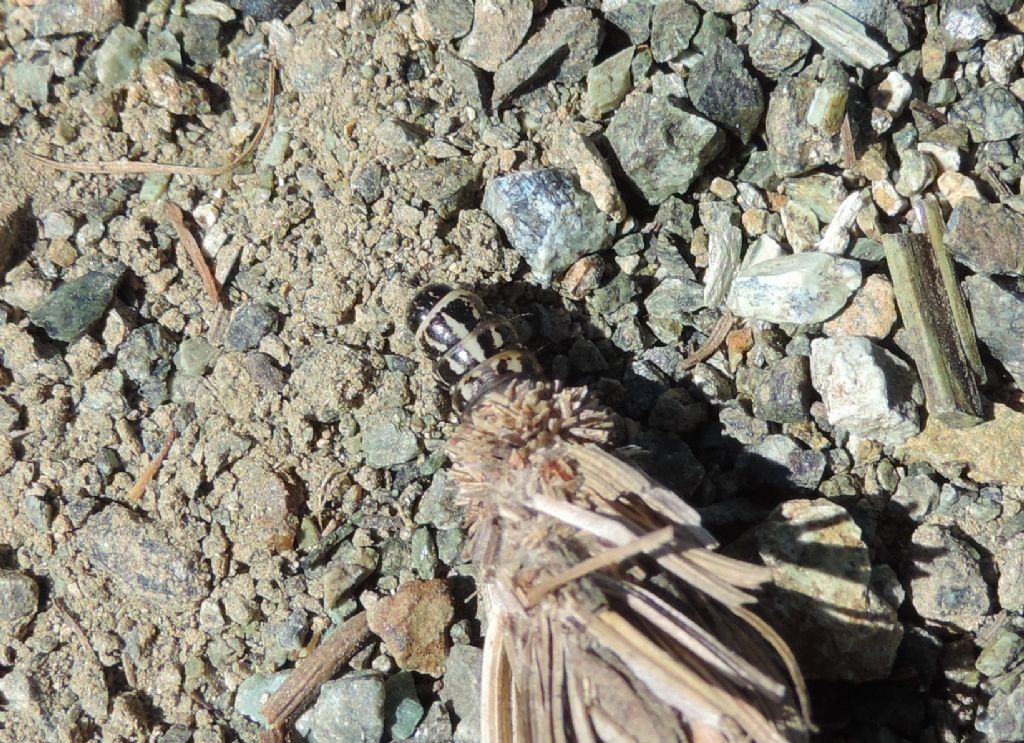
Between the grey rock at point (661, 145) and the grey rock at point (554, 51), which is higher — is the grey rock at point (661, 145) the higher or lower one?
the lower one

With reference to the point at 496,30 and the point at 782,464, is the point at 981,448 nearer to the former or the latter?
the point at 782,464

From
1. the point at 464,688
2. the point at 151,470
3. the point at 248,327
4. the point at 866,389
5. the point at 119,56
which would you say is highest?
the point at 119,56

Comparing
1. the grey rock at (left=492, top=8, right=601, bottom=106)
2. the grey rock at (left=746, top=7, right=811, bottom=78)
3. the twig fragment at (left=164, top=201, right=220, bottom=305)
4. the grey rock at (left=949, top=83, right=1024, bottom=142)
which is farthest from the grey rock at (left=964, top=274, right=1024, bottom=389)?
the twig fragment at (left=164, top=201, right=220, bottom=305)

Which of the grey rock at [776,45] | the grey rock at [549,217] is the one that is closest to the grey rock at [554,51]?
the grey rock at [549,217]

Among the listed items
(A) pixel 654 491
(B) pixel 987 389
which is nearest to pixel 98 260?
(A) pixel 654 491

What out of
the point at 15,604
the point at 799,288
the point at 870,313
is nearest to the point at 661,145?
the point at 799,288

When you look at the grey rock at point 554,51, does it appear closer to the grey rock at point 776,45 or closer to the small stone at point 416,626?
the grey rock at point 776,45

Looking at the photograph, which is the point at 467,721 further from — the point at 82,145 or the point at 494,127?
the point at 82,145
